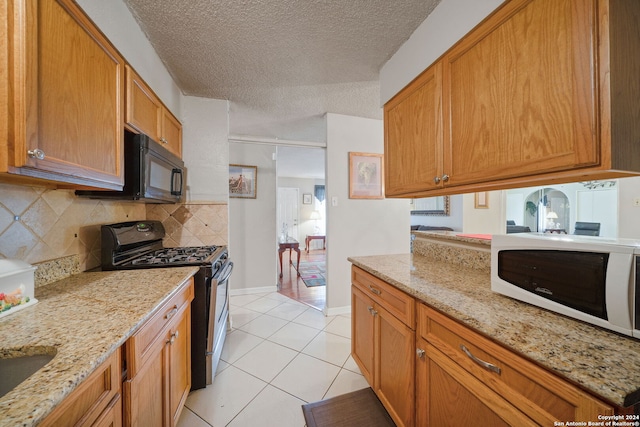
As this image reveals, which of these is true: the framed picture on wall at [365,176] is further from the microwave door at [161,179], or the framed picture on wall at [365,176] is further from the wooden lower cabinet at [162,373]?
the wooden lower cabinet at [162,373]

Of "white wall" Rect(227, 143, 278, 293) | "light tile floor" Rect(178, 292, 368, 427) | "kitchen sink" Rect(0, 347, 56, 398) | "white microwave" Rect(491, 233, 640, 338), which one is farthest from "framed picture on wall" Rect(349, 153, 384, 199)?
"kitchen sink" Rect(0, 347, 56, 398)

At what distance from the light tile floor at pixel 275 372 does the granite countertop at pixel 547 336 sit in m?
1.01

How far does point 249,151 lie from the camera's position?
10.7 ft

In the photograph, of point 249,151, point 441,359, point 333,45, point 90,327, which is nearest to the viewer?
point 90,327

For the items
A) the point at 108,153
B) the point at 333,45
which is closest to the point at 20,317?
the point at 108,153

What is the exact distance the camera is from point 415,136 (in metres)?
1.48

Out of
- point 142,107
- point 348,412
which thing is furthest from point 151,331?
point 142,107

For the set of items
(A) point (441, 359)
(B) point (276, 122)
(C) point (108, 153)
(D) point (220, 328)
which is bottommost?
(D) point (220, 328)

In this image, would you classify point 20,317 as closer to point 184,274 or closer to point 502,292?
point 184,274

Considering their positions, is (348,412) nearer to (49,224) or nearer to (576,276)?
(576,276)

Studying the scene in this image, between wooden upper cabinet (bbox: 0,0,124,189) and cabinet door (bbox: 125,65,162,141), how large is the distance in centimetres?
8

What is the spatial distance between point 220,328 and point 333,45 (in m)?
2.22

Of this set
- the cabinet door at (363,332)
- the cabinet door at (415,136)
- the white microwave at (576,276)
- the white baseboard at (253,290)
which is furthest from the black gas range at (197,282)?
the white baseboard at (253,290)

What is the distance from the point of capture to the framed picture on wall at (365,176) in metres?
2.70
